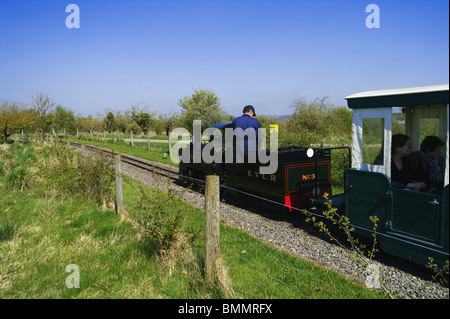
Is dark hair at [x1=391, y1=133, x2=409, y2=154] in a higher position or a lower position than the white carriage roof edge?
lower

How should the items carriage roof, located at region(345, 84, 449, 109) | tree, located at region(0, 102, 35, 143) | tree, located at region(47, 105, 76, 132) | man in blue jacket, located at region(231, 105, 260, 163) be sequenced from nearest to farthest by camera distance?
carriage roof, located at region(345, 84, 449, 109), man in blue jacket, located at region(231, 105, 260, 163), tree, located at region(0, 102, 35, 143), tree, located at region(47, 105, 76, 132)

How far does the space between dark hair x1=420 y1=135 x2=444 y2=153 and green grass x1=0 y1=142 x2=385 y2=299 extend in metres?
2.34

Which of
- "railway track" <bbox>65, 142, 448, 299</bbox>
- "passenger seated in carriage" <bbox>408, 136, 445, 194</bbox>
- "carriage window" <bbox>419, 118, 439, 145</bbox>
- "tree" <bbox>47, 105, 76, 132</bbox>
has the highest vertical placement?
"tree" <bbox>47, 105, 76, 132</bbox>

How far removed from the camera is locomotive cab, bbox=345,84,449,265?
13.6 feet

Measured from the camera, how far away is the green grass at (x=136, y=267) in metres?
3.93

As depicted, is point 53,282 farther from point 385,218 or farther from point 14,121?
point 14,121

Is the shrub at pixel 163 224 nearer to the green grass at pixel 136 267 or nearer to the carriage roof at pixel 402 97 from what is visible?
the green grass at pixel 136 267

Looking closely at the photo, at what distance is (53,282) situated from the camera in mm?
4168

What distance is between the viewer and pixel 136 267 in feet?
14.9

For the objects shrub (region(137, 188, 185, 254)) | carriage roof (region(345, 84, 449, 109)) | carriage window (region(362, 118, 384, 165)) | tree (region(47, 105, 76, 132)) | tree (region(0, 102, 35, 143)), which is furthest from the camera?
tree (region(47, 105, 76, 132))

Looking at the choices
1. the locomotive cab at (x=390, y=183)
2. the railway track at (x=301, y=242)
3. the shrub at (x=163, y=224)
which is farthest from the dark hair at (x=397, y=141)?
the shrub at (x=163, y=224)

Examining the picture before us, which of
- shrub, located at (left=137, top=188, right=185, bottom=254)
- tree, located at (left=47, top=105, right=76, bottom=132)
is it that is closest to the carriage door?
shrub, located at (left=137, top=188, right=185, bottom=254)

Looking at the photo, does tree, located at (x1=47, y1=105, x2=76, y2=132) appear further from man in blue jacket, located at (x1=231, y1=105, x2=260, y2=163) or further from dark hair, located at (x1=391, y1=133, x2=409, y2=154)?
dark hair, located at (x1=391, y1=133, x2=409, y2=154)
